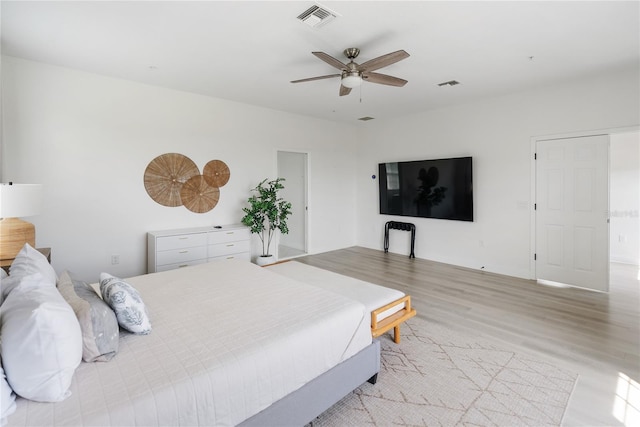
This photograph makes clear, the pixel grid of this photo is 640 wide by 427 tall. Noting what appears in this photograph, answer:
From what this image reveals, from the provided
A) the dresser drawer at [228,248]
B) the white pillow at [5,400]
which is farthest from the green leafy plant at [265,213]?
the white pillow at [5,400]

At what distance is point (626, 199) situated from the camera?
5383 millimetres

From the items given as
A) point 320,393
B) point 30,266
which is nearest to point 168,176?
point 30,266

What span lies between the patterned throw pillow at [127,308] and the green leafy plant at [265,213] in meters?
3.15

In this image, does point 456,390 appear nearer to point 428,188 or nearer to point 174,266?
point 174,266

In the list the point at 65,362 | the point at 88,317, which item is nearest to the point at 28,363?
the point at 65,362

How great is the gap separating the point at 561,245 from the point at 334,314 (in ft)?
13.3

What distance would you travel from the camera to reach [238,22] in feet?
8.56

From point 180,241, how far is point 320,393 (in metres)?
3.13

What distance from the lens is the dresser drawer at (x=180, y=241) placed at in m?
3.96

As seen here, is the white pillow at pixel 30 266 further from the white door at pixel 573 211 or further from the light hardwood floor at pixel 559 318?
the white door at pixel 573 211

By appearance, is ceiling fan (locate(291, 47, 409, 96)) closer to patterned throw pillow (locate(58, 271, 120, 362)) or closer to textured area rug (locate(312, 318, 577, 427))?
patterned throw pillow (locate(58, 271, 120, 362))

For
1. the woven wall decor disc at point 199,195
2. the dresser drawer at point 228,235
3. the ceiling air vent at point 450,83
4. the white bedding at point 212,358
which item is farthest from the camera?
the woven wall decor disc at point 199,195

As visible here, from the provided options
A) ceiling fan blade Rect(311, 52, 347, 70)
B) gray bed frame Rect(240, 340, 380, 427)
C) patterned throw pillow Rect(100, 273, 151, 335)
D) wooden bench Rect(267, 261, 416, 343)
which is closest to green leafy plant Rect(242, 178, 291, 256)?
wooden bench Rect(267, 261, 416, 343)

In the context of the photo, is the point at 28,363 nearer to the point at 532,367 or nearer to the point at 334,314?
the point at 334,314
